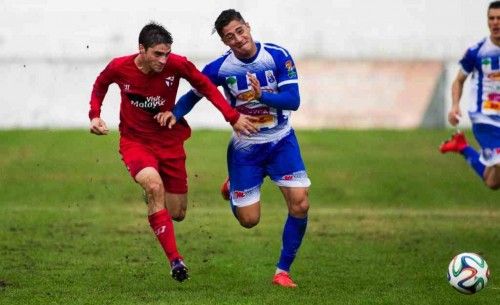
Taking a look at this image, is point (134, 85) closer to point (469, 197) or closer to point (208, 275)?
point (208, 275)

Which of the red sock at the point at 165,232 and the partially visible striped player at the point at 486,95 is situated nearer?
the red sock at the point at 165,232

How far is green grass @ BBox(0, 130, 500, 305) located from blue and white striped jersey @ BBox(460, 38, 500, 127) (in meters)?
1.59

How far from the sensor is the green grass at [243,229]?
1286 cm

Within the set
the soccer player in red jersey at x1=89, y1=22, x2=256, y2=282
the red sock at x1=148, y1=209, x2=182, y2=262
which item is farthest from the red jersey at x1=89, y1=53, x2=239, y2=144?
the red sock at x1=148, y1=209, x2=182, y2=262

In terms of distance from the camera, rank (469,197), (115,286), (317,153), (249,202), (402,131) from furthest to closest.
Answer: (402,131) < (317,153) < (469,197) < (249,202) < (115,286)

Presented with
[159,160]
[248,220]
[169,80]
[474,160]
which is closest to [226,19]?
[169,80]

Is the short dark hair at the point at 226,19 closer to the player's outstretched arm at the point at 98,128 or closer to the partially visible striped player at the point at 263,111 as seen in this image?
the partially visible striped player at the point at 263,111

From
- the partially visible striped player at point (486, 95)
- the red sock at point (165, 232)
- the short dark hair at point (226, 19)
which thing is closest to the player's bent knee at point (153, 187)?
the red sock at point (165, 232)

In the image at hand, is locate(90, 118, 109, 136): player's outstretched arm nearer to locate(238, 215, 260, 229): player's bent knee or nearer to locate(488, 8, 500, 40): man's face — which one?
locate(238, 215, 260, 229): player's bent knee

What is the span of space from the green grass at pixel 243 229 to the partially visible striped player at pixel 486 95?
102 centimetres

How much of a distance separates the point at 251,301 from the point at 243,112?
217cm

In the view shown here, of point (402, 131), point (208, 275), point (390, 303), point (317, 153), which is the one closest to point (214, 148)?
point (317, 153)

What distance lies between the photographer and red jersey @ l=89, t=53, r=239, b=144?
43.2 ft

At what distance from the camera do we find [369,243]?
17.1 metres
